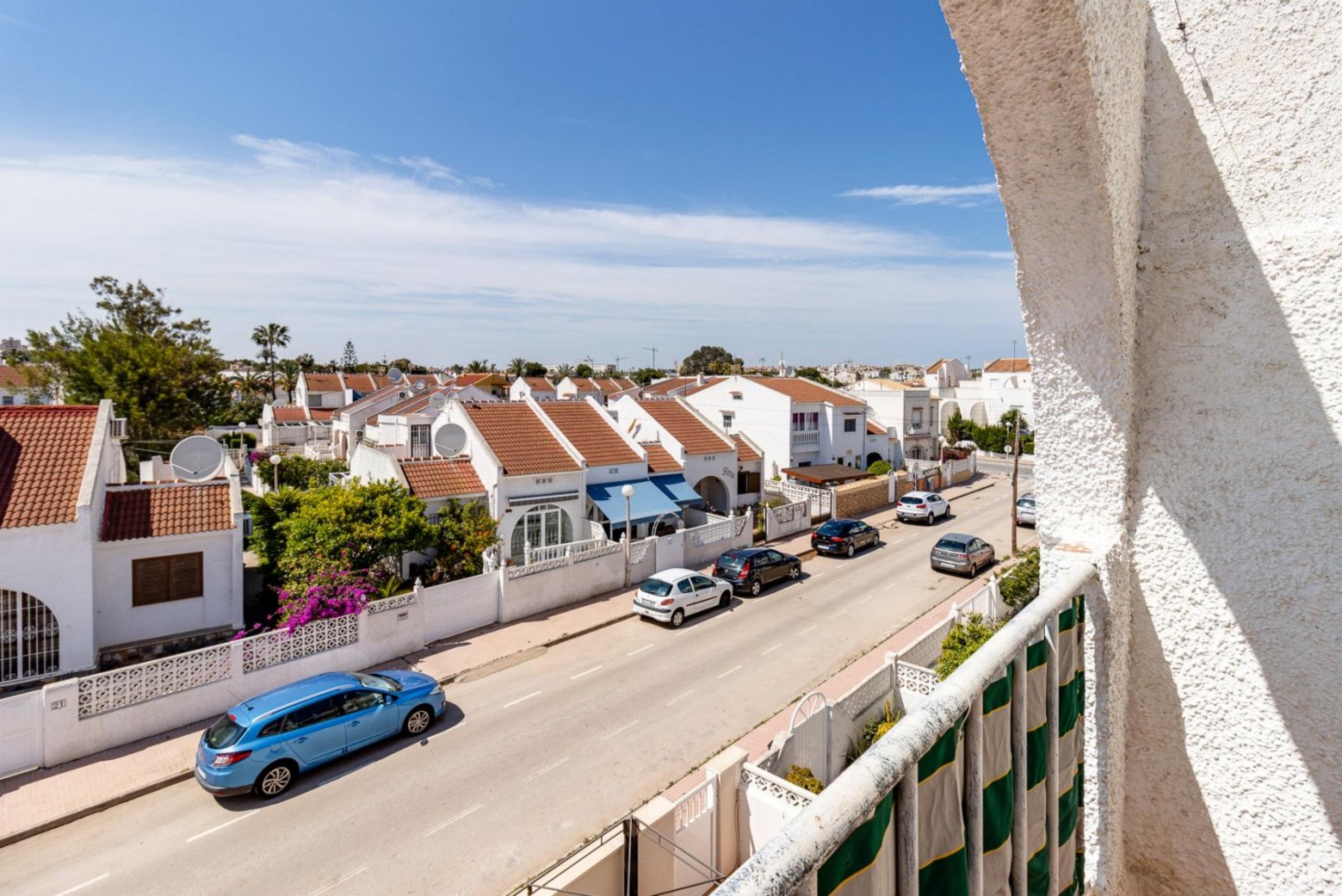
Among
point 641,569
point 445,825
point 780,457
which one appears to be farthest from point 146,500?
point 780,457

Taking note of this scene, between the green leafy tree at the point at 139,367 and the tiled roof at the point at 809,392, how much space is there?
88.8 feet

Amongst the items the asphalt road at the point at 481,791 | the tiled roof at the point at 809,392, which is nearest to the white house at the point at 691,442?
the tiled roof at the point at 809,392

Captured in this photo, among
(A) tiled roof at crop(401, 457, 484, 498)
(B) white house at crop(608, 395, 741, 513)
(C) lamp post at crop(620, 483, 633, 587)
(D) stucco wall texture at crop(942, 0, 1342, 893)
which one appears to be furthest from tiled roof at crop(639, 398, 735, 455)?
(D) stucco wall texture at crop(942, 0, 1342, 893)

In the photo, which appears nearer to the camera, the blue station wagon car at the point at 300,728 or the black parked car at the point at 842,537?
the blue station wagon car at the point at 300,728

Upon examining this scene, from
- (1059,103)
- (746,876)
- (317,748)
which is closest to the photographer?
(746,876)

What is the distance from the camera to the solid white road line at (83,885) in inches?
322

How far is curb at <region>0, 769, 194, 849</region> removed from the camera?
9.08 m

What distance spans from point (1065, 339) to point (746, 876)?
216 cm

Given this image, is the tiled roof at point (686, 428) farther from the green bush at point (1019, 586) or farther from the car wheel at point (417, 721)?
the car wheel at point (417, 721)

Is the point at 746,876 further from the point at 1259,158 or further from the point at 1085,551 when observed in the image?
the point at 1259,158

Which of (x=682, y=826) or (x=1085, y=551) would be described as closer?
(x=1085, y=551)

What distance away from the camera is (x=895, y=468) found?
135 ft

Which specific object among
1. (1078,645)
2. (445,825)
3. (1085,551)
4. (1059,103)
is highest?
(1059,103)

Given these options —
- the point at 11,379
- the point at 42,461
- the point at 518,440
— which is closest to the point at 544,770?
the point at 42,461
